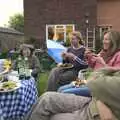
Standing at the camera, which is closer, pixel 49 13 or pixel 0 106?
pixel 0 106

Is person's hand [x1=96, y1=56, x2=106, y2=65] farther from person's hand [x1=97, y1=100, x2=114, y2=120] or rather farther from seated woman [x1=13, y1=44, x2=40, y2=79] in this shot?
person's hand [x1=97, y1=100, x2=114, y2=120]

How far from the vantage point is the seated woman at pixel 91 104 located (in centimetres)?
280

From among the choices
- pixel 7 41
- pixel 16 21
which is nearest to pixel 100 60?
pixel 7 41

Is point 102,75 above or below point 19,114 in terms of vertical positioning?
above

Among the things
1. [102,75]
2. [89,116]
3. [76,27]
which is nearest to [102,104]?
[102,75]

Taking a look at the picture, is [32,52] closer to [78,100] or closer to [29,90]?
[29,90]

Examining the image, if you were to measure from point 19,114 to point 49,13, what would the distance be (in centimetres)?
2461

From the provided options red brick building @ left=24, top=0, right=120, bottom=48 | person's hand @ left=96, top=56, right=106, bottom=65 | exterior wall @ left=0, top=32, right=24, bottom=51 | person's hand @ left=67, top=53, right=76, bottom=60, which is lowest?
exterior wall @ left=0, top=32, right=24, bottom=51

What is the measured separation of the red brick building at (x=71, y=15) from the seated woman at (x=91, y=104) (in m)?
24.3

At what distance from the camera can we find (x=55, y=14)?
29.4 meters

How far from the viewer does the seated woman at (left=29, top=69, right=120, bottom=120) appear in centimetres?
280

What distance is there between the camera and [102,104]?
117 inches

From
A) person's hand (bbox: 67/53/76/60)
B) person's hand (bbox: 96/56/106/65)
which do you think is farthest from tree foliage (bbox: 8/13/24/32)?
person's hand (bbox: 96/56/106/65)

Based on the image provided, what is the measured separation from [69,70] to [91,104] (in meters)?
4.30
